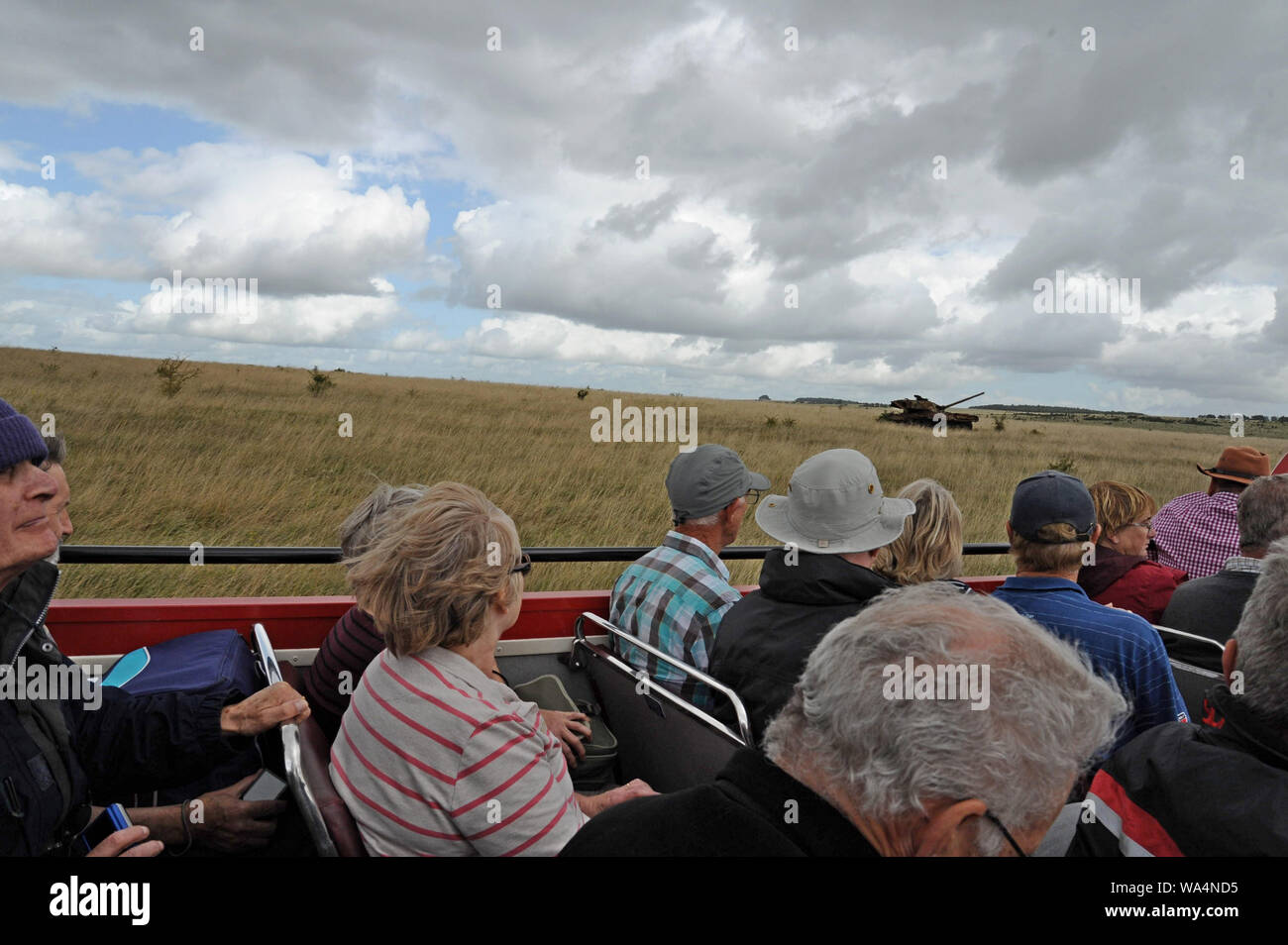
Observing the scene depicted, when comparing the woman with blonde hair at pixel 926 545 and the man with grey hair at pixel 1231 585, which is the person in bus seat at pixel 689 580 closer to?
the woman with blonde hair at pixel 926 545

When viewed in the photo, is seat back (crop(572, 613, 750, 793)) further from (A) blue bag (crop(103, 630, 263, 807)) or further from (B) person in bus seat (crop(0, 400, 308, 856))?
(A) blue bag (crop(103, 630, 263, 807))

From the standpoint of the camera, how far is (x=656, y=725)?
8.52 ft

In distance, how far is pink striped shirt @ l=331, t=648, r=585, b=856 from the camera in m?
1.68

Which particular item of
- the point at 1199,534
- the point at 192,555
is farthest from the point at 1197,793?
the point at 1199,534

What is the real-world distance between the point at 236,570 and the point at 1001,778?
533 centimetres

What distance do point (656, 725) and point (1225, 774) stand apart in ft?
5.00

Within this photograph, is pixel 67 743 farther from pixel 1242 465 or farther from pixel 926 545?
pixel 1242 465

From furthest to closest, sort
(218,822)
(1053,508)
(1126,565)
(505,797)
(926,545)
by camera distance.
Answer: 1. (1126,565)
2. (926,545)
3. (1053,508)
4. (218,822)
5. (505,797)

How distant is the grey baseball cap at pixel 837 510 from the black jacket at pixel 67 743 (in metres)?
1.75

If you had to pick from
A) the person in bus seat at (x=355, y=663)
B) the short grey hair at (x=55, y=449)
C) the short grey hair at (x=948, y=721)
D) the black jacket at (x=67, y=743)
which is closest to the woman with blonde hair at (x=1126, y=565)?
the person in bus seat at (x=355, y=663)

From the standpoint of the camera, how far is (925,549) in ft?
10.7

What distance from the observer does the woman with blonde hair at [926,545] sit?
3.25 metres

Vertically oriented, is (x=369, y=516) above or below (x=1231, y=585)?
above
